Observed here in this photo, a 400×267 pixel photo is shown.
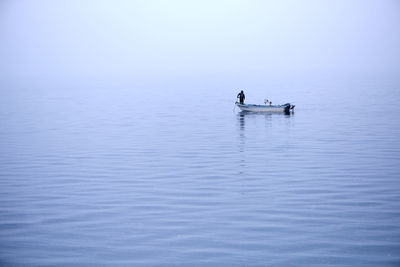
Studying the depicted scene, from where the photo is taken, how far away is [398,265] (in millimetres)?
16078

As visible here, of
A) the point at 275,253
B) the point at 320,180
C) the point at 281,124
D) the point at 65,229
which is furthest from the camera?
the point at 281,124

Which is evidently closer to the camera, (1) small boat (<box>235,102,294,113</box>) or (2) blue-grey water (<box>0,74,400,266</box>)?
(2) blue-grey water (<box>0,74,400,266</box>)

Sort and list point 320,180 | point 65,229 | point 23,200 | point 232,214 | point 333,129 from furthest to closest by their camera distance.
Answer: point 333,129
point 320,180
point 23,200
point 232,214
point 65,229

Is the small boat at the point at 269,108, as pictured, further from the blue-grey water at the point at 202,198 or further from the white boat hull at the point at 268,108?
the blue-grey water at the point at 202,198

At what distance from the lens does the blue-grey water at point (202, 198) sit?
57.3 ft

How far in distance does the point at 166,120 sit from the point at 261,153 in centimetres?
2827

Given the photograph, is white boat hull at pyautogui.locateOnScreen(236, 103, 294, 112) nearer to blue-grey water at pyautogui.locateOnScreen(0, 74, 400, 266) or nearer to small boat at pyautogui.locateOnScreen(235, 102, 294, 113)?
small boat at pyautogui.locateOnScreen(235, 102, 294, 113)

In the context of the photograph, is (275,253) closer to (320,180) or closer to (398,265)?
(398,265)

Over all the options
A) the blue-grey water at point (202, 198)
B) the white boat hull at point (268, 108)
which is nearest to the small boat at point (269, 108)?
the white boat hull at point (268, 108)

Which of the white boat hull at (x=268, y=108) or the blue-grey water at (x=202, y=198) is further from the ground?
the white boat hull at (x=268, y=108)

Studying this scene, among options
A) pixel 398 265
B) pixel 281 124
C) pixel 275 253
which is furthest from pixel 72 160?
pixel 281 124

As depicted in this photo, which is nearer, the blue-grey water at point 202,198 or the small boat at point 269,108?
the blue-grey water at point 202,198

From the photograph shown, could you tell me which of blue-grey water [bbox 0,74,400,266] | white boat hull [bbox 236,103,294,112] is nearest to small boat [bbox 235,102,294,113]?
white boat hull [bbox 236,103,294,112]

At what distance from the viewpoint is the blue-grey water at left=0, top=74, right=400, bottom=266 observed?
1747 centimetres
